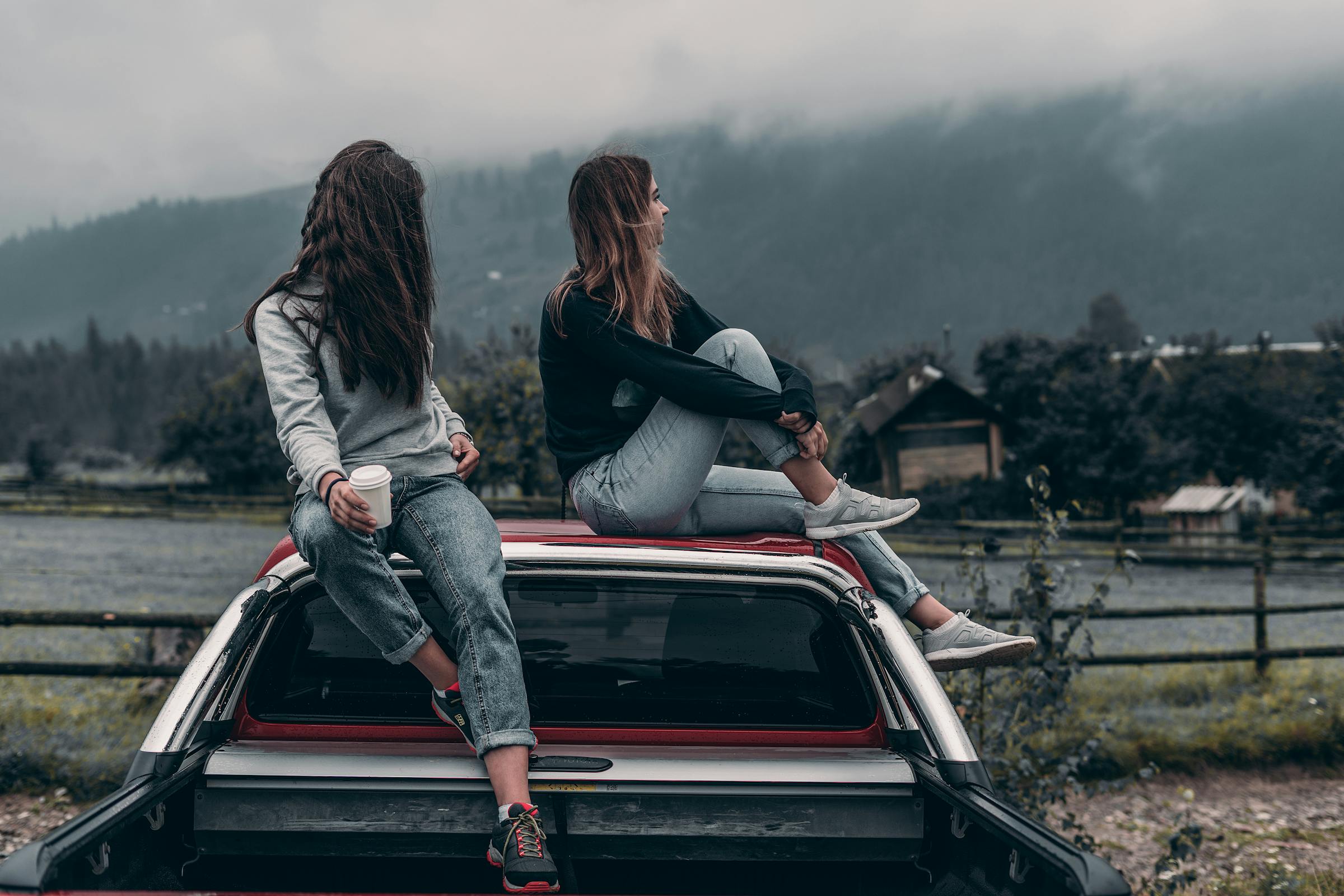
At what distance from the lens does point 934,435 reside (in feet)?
107

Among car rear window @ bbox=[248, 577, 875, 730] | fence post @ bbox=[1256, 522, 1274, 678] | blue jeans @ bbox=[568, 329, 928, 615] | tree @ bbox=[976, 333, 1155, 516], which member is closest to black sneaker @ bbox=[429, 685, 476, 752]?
car rear window @ bbox=[248, 577, 875, 730]

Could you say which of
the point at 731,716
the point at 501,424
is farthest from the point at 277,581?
the point at 501,424

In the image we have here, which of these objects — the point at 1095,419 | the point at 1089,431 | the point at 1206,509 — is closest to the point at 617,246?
the point at 1089,431

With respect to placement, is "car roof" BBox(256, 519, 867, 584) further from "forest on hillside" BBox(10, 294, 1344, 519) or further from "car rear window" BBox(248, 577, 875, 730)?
"forest on hillside" BBox(10, 294, 1344, 519)

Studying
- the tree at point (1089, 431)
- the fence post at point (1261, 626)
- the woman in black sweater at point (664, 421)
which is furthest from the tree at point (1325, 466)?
the woman in black sweater at point (664, 421)

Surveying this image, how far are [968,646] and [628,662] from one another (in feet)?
2.99

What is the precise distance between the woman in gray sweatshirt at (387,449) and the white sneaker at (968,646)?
1.15m

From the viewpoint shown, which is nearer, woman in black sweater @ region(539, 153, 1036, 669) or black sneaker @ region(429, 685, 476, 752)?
black sneaker @ region(429, 685, 476, 752)

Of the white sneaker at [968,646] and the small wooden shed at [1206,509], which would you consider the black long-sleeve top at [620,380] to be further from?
the small wooden shed at [1206,509]

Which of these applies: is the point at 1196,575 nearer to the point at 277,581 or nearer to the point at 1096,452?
the point at 1096,452

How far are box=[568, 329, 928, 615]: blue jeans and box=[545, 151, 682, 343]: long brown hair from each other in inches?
7.8

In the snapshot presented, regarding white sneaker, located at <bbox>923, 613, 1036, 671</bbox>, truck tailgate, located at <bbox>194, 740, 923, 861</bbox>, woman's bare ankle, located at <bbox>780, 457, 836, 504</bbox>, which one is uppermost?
woman's bare ankle, located at <bbox>780, 457, 836, 504</bbox>

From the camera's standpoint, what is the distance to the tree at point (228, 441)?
5241cm

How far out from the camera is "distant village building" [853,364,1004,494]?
32.6 m
